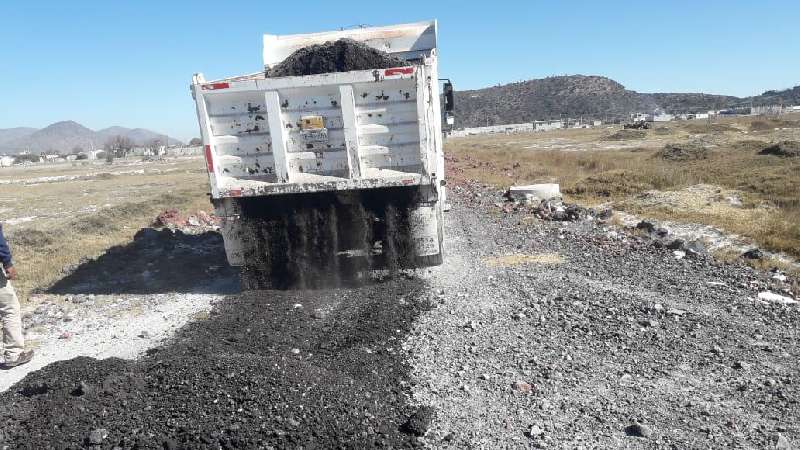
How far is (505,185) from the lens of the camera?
1487cm

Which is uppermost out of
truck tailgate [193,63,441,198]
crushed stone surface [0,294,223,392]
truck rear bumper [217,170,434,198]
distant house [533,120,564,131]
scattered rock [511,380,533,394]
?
truck tailgate [193,63,441,198]

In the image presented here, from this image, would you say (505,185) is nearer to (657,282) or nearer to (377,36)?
(377,36)

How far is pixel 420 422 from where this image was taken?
311cm

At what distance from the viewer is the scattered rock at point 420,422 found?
120 inches

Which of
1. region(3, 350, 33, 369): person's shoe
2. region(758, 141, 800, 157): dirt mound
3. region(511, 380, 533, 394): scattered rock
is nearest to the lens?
region(511, 380, 533, 394): scattered rock

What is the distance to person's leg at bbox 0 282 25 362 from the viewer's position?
179 inches

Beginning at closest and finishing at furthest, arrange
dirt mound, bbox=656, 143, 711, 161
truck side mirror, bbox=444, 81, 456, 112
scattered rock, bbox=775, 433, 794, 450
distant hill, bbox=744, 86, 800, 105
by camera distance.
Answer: scattered rock, bbox=775, 433, 794, 450 < truck side mirror, bbox=444, 81, 456, 112 < dirt mound, bbox=656, 143, 711, 161 < distant hill, bbox=744, 86, 800, 105

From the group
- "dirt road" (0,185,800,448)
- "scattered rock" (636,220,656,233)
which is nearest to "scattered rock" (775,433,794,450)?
"dirt road" (0,185,800,448)

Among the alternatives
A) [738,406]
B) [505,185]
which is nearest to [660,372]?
[738,406]

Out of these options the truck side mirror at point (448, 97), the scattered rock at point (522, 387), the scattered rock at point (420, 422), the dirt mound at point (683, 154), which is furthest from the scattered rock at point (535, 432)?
the dirt mound at point (683, 154)

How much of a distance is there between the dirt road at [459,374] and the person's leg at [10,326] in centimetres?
84

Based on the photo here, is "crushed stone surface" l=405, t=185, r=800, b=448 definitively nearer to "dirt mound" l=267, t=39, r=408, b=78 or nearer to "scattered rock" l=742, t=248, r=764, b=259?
"scattered rock" l=742, t=248, r=764, b=259

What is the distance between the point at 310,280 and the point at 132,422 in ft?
9.89

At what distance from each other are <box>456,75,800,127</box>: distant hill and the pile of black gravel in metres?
99.4
